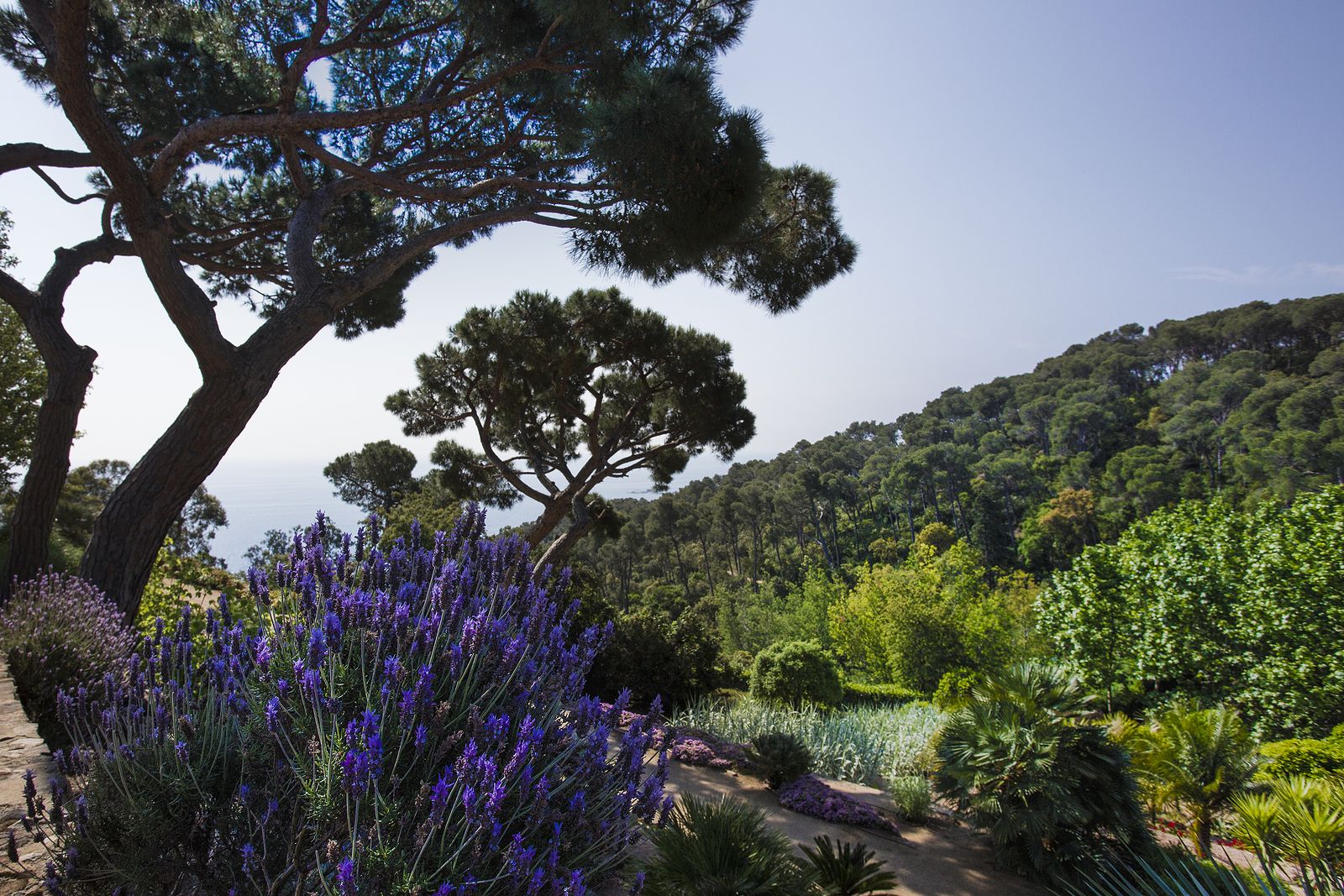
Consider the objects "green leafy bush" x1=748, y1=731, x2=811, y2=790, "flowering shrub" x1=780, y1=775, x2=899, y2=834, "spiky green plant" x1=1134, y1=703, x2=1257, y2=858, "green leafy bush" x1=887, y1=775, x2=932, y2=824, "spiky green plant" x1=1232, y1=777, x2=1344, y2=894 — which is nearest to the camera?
"spiky green plant" x1=1232, y1=777, x2=1344, y2=894

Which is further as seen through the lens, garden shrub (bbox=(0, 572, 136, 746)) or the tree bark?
the tree bark

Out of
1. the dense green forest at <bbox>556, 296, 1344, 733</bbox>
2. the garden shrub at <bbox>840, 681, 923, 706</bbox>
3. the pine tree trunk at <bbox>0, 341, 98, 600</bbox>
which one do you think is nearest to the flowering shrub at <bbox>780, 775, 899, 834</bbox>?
the dense green forest at <bbox>556, 296, 1344, 733</bbox>

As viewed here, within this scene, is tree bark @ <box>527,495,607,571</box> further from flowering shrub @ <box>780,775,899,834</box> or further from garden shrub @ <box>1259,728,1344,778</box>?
garden shrub @ <box>1259,728,1344,778</box>

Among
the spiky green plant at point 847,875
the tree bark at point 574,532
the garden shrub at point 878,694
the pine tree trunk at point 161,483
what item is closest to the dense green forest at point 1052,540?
the garden shrub at point 878,694

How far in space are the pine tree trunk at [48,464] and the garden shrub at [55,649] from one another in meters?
1.55

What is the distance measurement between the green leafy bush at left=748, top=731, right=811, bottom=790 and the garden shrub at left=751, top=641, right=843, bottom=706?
16.2 ft

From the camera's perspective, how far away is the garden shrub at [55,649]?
3.23 metres

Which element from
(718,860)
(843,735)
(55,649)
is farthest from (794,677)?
(55,649)

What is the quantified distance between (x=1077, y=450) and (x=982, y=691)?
72542 mm

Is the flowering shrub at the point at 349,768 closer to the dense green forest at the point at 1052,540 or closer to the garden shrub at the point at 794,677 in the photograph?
the dense green forest at the point at 1052,540

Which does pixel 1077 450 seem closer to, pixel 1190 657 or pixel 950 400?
pixel 950 400

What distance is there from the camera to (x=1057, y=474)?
62.7 metres

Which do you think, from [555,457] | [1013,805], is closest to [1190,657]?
[1013,805]

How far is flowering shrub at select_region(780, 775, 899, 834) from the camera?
514 cm
